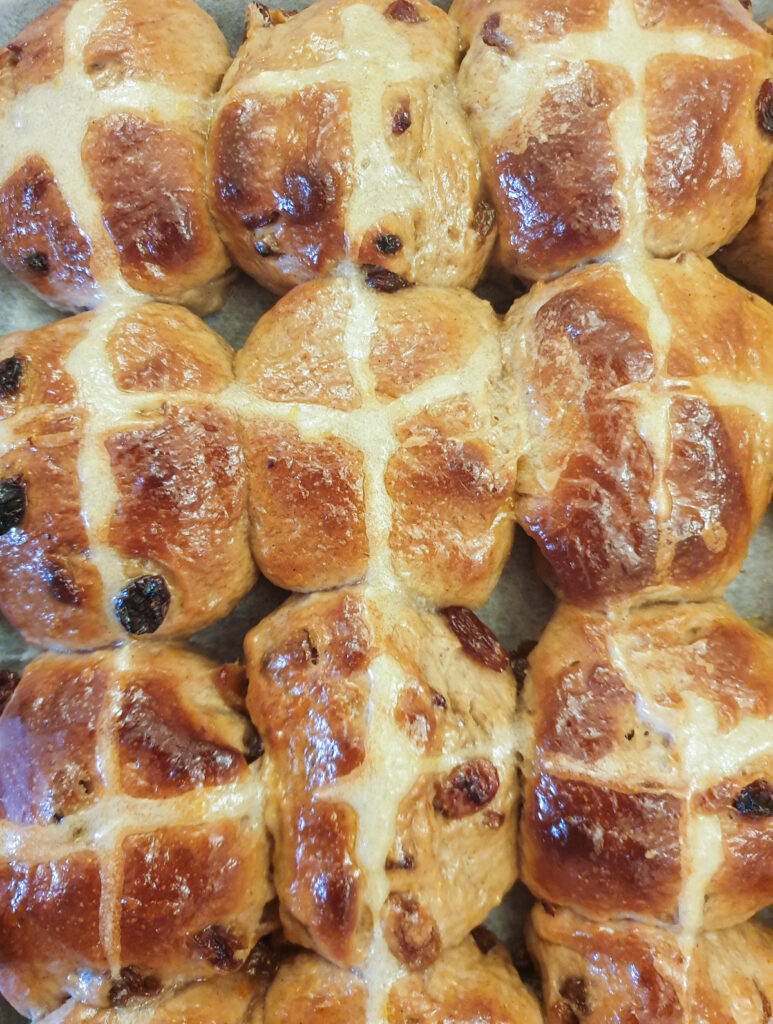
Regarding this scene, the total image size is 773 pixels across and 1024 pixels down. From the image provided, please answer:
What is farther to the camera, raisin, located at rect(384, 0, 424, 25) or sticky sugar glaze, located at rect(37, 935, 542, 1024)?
raisin, located at rect(384, 0, 424, 25)

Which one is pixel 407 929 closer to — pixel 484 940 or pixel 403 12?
pixel 484 940

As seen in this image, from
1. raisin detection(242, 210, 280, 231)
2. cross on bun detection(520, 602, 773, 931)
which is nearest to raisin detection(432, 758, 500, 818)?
cross on bun detection(520, 602, 773, 931)

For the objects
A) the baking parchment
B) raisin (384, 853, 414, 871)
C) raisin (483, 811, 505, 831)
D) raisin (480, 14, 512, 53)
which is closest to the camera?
raisin (384, 853, 414, 871)

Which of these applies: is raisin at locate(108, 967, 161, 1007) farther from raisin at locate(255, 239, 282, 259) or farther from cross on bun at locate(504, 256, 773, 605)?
raisin at locate(255, 239, 282, 259)

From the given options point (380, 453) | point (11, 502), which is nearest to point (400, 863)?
point (380, 453)

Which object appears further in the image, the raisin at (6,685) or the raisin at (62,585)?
the raisin at (6,685)

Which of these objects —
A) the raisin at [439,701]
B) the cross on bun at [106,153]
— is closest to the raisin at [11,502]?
the cross on bun at [106,153]

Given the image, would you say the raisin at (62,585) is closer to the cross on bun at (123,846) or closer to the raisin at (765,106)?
the cross on bun at (123,846)
